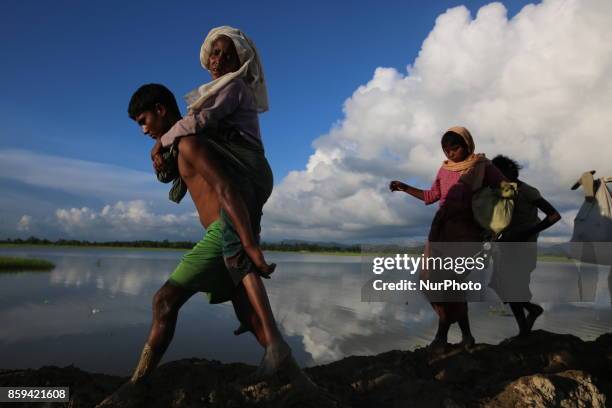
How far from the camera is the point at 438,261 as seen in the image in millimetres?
3682

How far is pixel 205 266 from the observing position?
7.27 feet

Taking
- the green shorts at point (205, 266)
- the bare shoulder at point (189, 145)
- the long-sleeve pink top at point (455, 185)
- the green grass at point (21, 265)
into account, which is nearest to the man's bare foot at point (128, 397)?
the green shorts at point (205, 266)

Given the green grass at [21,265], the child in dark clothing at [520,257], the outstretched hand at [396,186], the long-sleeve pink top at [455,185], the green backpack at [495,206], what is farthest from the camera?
the green grass at [21,265]

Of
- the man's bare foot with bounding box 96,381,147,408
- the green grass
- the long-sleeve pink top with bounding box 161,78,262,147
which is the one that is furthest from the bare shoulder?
the green grass

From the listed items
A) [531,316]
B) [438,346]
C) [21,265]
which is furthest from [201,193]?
[21,265]

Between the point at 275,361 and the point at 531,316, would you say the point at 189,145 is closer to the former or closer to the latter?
the point at 275,361

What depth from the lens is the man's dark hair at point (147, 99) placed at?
2.39 m

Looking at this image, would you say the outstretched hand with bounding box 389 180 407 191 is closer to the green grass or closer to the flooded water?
the flooded water

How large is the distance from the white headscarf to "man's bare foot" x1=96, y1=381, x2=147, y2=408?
147cm

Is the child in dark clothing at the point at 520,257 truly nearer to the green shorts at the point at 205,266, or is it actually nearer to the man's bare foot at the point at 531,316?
the man's bare foot at the point at 531,316

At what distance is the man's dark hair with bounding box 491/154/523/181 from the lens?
174 inches

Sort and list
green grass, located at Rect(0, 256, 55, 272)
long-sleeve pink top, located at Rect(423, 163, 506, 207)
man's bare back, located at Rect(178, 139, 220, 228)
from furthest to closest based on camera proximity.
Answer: green grass, located at Rect(0, 256, 55, 272) → long-sleeve pink top, located at Rect(423, 163, 506, 207) → man's bare back, located at Rect(178, 139, 220, 228)

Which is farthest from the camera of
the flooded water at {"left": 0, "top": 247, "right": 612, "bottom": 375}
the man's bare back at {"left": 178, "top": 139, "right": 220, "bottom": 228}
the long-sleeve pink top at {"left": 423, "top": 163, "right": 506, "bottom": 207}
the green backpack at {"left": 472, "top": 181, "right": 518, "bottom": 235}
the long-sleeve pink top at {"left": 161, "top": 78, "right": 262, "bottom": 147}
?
the flooded water at {"left": 0, "top": 247, "right": 612, "bottom": 375}

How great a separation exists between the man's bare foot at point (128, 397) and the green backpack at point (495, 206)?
2839 mm
